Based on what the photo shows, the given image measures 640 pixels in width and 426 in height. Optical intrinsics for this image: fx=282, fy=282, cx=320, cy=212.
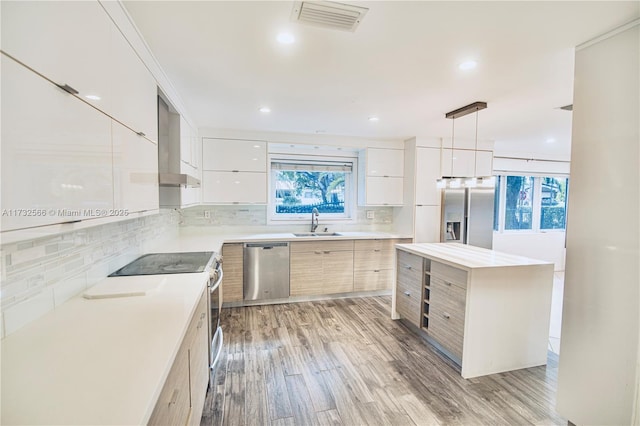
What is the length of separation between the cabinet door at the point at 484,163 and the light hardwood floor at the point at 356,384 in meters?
2.58

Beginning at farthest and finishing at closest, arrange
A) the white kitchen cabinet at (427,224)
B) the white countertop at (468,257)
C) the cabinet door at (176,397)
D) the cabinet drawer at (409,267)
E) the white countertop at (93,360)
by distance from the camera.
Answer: the white kitchen cabinet at (427,224) < the cabinet drawer at (409,267) < the white countertop at (468,257) < the cabinet door at (176,397) < the white countertop at (93,360)

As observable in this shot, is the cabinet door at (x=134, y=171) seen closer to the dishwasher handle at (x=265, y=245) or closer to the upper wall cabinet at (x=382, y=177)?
the dishwasher handle at (x=265, y=245)

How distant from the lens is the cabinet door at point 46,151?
0.71 metres

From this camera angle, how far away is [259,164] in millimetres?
3865

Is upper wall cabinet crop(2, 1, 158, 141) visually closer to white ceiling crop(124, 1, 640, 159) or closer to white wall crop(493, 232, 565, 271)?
white ceiling crop(124, 1, 640, 159)

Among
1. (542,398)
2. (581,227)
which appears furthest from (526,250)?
(581,227)

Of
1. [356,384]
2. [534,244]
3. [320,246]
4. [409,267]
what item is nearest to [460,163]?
[409,267]

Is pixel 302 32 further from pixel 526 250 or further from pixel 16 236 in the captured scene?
pixel 526 250

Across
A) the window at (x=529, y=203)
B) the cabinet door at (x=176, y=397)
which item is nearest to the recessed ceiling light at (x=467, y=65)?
the cabinet door at (x=176, y=397)

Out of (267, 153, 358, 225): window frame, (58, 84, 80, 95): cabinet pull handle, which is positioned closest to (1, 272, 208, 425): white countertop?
(58, 84, 80, 95): cabinet pull handle

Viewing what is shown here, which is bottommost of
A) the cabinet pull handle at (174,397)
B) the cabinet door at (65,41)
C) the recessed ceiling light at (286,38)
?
the cabinet pull handle at (174,397)

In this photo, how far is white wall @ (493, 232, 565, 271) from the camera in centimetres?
529

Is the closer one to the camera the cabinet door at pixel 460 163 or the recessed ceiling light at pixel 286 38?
the recessed ceiling light at pixel 286 38

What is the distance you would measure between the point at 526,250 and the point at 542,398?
4207 millimetres
